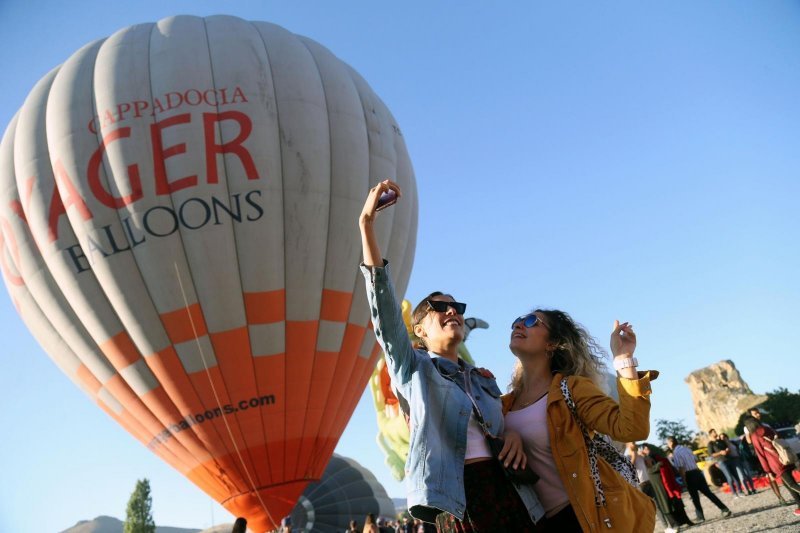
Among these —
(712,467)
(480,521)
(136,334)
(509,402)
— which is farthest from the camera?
(712,467)

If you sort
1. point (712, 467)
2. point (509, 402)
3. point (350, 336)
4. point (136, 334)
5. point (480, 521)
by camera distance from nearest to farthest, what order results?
point (480, 521), point (509, 402), point (136, 334), point (350, 336), point (712, 467)

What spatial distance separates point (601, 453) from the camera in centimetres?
A: 234

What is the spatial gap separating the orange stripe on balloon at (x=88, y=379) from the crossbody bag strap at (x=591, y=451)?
31.7 feet

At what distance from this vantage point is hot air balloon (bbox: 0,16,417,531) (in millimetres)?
9438

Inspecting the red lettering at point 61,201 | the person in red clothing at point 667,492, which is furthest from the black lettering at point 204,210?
the person in red clothing at point 667,492

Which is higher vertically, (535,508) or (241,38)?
(241,38)

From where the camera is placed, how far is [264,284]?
9.77 meters

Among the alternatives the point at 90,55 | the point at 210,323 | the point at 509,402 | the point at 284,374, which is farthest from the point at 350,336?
the point at 509,402

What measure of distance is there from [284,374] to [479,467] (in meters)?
8.14

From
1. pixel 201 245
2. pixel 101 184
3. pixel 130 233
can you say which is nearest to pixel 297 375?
pixel 201 245

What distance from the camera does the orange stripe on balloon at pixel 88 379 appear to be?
1022cm

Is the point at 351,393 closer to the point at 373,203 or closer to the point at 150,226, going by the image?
the point at 150,226

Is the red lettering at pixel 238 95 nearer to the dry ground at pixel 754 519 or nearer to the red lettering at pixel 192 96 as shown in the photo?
the red lettering at pixel 192 96

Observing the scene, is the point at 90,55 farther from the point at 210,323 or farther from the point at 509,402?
the point at 509,402
